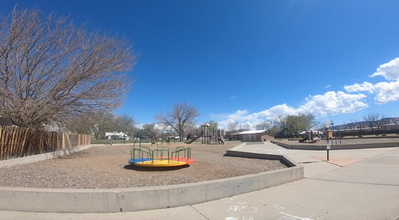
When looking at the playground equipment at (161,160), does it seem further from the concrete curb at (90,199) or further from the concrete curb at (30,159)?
the concrete curb at (90,199)

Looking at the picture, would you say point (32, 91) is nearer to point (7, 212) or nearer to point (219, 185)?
point (7, 212)

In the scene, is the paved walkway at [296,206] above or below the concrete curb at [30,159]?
below

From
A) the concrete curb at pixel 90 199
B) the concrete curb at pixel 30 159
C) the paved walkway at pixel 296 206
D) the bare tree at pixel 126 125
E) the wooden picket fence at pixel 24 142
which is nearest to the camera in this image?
the paved walkway at pixel 296 206

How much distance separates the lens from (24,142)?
11477 millimetres

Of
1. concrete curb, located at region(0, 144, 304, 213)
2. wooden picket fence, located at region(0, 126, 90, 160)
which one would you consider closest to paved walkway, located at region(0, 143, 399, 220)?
concrete curb, located at region(0, 144, 304, 213)

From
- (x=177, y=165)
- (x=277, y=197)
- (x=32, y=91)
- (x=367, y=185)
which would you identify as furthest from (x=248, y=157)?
(x=32, y=91)

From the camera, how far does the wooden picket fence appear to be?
33.4ft

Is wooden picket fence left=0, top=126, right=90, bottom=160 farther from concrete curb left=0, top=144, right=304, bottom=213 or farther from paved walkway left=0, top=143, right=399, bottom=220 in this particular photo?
paved walkway left=0, top=143, right=399, bottom=220

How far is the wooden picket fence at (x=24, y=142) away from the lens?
33.4 feet

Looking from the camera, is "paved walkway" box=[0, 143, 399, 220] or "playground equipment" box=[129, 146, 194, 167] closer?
"paved walkway" box=[0, 143, 399, 220]

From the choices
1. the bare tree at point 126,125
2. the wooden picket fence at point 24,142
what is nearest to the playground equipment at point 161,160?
the wooden picket fence at point 24,142

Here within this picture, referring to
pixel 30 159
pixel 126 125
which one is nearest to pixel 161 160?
pixel 30 159

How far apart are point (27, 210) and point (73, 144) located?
55.1 ft

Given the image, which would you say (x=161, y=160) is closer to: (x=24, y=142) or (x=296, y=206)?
(x=24, y=142)
